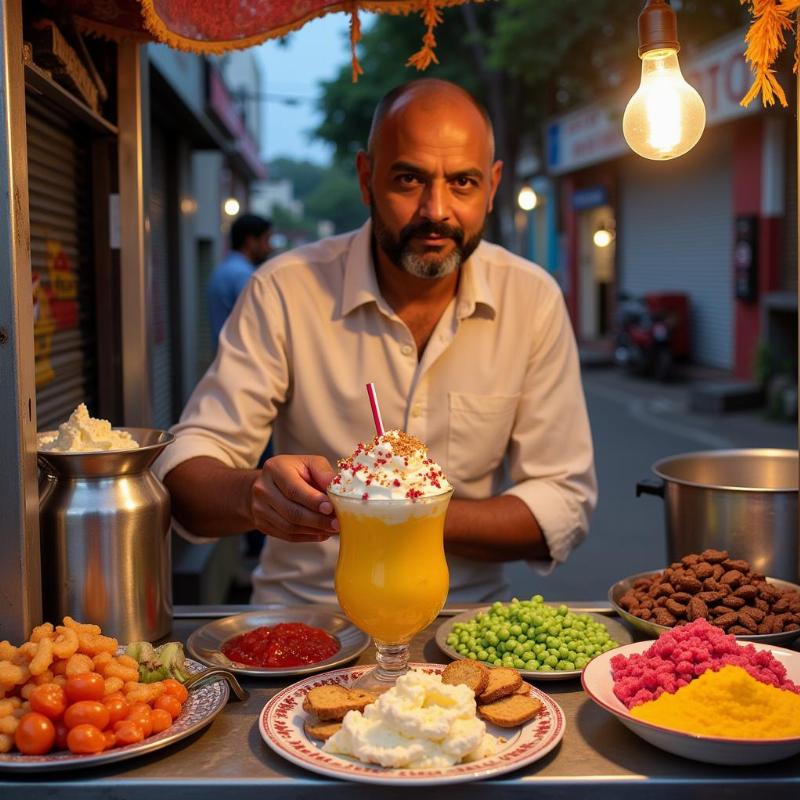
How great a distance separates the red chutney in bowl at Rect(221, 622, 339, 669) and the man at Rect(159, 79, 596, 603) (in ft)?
2.41

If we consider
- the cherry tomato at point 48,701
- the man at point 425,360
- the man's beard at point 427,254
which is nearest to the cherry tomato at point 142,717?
the cherry tomato at point 48,701

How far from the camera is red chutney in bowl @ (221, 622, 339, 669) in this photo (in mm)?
2113

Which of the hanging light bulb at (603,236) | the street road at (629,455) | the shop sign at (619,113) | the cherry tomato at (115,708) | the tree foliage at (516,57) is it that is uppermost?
the tree foliage at (516,57)

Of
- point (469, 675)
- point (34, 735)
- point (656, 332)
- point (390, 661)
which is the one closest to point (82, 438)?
point (34, 735)

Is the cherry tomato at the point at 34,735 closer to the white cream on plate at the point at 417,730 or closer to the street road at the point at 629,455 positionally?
the white cream on plate at the point at 417,730

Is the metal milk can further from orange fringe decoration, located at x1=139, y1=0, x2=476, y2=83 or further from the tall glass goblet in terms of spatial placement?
orange fringe decoration, located at x1=139, y1=0, x2=476, y2=83

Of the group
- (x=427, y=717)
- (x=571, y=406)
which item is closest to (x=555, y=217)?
(x=571, y=406)

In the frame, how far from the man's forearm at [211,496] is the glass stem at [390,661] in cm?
66

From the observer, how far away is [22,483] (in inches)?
76.1

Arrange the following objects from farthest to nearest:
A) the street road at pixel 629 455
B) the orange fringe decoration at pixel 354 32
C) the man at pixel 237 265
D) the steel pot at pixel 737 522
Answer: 1. the man at pixel 237 265
2. the street road at pixel 629 455
3. the orange fringe decoration at pixel 354 32
4. the steel pot at pixel 737 522

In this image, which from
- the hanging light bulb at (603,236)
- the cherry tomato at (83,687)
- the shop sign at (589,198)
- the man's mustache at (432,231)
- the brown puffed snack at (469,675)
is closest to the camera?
the cherry tomato at (83,687)

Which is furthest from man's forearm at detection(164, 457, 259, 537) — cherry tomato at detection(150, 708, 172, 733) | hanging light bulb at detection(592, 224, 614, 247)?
hanging light bulb at detection(592, 224, 614, 247)

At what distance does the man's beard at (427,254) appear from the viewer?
2.94 metres

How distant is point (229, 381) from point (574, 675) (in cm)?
146
